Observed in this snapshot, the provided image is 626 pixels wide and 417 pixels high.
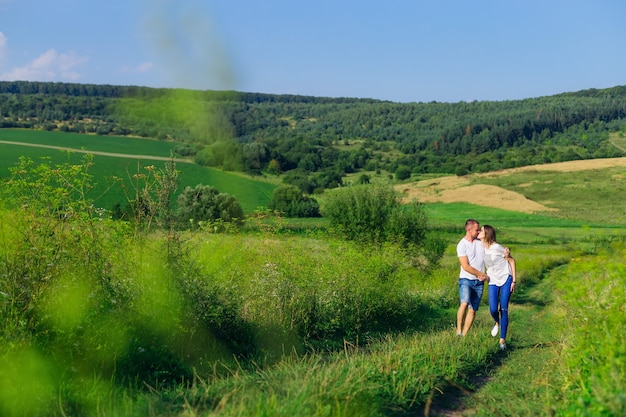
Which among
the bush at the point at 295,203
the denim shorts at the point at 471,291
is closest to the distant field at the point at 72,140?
the bush at the point at 295,203

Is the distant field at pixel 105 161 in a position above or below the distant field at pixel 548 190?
above

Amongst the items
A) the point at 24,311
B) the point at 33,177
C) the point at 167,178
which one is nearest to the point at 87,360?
the point at 24,311

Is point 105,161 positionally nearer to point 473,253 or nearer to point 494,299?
point 473,253

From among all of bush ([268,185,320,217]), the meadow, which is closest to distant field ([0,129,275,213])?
bush ([268,185,320,217])

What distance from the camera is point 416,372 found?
7711 mm

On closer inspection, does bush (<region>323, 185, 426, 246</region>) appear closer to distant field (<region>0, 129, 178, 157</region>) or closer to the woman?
distant field (<region>0, 129, 178, 157</region>)

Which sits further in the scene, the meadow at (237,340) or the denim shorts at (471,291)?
the denim shorts at (471,291)

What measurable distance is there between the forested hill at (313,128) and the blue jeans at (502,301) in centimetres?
612

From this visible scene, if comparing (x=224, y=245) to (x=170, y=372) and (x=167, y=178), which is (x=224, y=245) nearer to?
(x=167, y=178)

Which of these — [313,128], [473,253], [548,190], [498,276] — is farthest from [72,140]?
[313,128]

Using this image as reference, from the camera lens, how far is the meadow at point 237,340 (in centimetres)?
620

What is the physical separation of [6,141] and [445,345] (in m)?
59.2

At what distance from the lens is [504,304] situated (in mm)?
11594

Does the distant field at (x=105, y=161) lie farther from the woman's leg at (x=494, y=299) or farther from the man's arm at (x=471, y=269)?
the woman's leg at (x=494, y=299)
